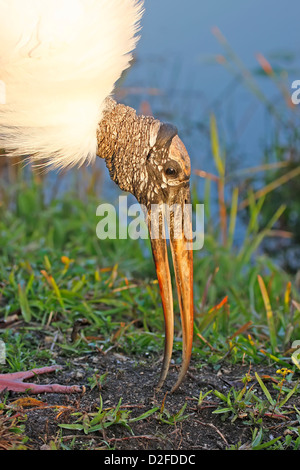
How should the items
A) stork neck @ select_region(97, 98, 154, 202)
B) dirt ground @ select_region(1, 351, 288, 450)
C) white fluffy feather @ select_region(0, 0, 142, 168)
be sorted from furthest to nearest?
stork neck @ select_region(97, 98, 154, 202)
white fluffy feather @ select_region(0, 0, 142, 168)
dirt ground @ select_region(1, 351, 288, 450)

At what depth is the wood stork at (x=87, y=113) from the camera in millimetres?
2248

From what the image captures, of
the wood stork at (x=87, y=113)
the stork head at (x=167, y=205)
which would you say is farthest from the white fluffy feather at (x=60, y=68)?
the stork head at (x=167, y=205)

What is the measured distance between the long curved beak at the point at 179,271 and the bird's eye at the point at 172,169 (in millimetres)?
99

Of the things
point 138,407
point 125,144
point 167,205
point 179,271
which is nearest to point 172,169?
point 167,205

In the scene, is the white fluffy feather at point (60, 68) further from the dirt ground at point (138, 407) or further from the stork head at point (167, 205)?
the dirt ground at point (138, 407)

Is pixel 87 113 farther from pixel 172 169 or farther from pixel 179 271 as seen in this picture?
pixel 179 271

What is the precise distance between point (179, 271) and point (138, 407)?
1.66 ft

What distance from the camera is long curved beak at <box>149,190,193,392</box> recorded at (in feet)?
7.57

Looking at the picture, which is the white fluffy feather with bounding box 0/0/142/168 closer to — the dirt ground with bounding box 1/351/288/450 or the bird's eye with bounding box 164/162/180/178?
the bird's eye with bounding box 164/162/180/178

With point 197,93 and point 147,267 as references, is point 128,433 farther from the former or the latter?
point 197,93

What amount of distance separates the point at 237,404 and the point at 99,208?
2.83m

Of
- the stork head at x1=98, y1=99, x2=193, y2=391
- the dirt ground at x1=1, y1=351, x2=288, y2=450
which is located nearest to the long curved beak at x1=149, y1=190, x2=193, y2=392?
the stork head at x1=98, y1=99, x2=193, y2=391
